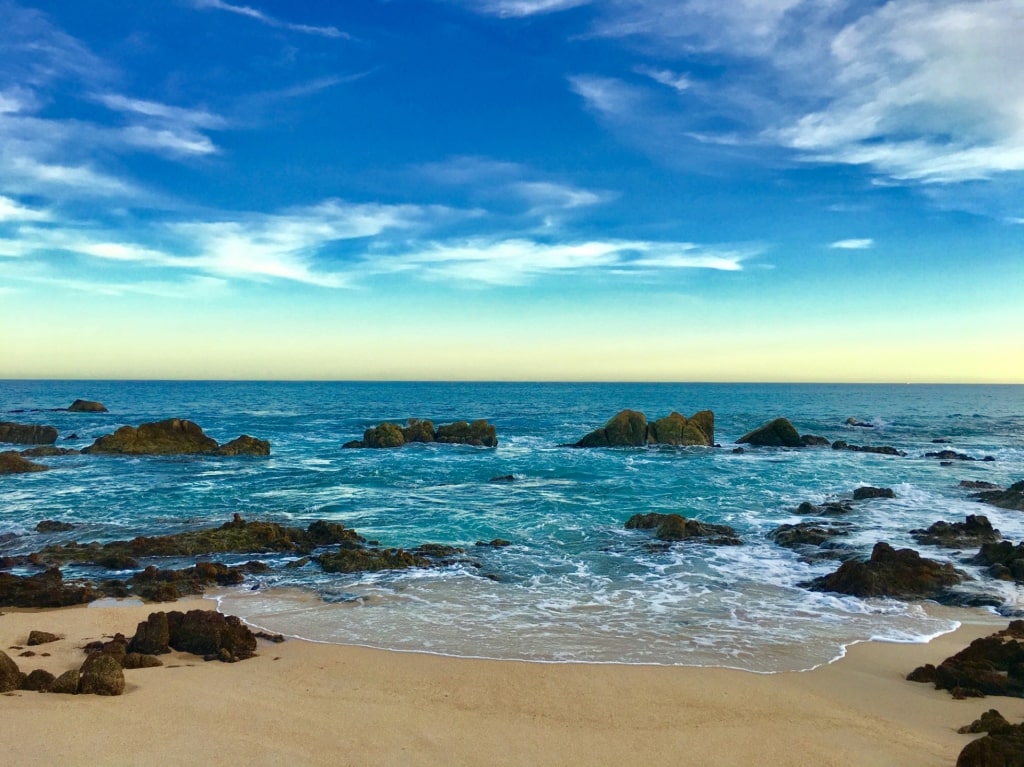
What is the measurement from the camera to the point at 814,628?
11.0 metres

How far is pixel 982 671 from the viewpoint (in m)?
8.60

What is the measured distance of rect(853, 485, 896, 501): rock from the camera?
23.7 m

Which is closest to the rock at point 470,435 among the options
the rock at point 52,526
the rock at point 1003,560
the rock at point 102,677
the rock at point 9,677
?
the rock at point 52,526

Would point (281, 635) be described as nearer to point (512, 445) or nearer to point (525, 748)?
point (525, 748)

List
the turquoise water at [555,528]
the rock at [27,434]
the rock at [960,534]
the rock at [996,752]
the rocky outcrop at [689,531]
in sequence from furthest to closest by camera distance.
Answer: the rock at [27,434]
the rocky outcrop at [689,531]
the rock at [960,534]
the turquoise water at [555,528]
the rock at [996,752]

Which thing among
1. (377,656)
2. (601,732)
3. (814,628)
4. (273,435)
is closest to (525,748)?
(601,732)

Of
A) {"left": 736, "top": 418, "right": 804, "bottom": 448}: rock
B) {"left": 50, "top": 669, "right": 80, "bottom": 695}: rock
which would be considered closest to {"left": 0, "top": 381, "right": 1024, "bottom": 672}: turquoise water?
{"left": 736, "top": 418, "right": 804, "bottom": 448}: rock

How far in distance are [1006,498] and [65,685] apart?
26664mm

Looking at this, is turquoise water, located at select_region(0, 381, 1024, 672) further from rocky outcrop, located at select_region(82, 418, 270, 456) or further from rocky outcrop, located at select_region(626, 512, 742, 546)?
rocky outcrop, located at select_region(82, 418, 270, 456)

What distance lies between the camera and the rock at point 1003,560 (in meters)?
13.9

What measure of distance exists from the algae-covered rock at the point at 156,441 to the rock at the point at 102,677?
2993 centimetres

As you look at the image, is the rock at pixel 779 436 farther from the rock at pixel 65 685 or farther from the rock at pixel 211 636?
the rock at pixel 65 685

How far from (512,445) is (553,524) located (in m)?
22.9

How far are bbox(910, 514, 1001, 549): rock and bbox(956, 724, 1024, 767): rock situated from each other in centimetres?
1245
